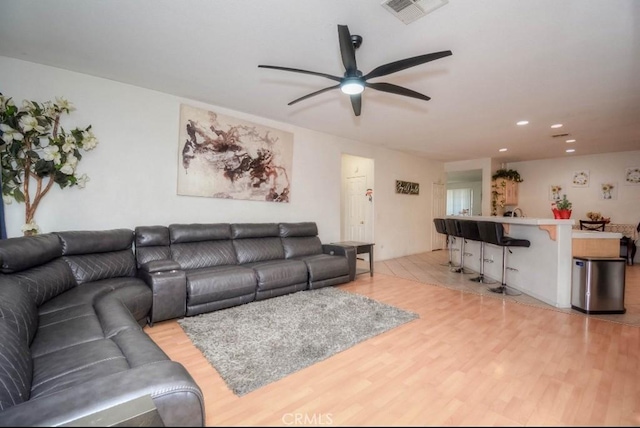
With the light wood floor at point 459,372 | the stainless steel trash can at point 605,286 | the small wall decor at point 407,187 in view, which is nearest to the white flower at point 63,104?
the light wood floor at point 459,372

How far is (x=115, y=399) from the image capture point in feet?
1.80

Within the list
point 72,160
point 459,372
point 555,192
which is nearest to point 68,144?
point 72,160

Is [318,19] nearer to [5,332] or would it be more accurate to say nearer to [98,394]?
[98,394]

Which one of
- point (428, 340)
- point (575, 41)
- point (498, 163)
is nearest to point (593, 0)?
point (575, 41)

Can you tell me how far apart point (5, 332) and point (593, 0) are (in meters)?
3.80

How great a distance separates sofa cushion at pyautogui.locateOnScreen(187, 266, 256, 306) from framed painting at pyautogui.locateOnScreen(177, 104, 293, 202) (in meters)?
1.26

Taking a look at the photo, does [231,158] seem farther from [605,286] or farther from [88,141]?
[605,286]

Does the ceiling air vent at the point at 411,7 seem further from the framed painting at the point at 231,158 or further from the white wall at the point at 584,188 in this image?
the white wall at the point at 584,188

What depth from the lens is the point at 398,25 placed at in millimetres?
2160

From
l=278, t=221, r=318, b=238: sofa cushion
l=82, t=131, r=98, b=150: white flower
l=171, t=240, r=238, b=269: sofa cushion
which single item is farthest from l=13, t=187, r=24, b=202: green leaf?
l=278, t=221, r=318, b=238: sofa cushion

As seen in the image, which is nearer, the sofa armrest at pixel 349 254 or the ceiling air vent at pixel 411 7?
the ceiling air vent at pixel 411 7

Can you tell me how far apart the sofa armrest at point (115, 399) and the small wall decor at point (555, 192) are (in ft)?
29.2

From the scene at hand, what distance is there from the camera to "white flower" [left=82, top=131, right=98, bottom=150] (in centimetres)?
292

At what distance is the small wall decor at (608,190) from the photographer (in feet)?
20.9
